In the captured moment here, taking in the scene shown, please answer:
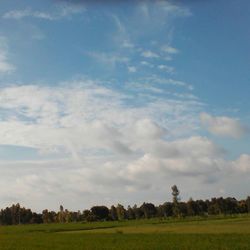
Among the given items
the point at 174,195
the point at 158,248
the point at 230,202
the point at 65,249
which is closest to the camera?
the point at 158,248

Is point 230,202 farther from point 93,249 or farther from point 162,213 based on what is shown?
point 93,249

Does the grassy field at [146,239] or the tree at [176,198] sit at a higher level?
A: the tree at [176,198]

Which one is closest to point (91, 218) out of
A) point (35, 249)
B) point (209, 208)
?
point (209, 208)

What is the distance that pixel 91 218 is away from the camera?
19925 cm

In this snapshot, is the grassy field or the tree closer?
the grassy field

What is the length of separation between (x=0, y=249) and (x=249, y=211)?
17156 cm

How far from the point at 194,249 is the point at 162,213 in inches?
6716

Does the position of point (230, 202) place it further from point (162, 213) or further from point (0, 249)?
Result: point (0, 249)

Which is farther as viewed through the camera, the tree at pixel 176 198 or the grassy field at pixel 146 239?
the tree at pixel 176 198

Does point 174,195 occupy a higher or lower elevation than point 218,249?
higher

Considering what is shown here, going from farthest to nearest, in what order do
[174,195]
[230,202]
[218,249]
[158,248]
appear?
[230,202] → [174,195] → [158,248] → [218,249]

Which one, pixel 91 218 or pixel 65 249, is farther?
pixel 91 218

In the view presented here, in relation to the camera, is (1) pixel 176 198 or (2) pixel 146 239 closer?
(2) pixel 146 239

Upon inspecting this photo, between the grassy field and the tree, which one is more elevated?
the tree
